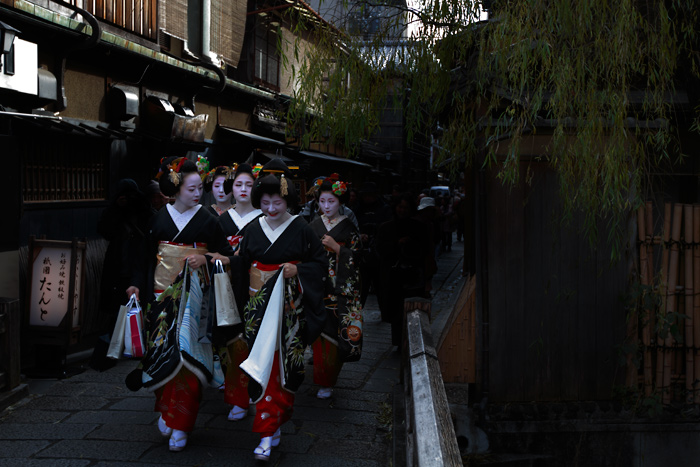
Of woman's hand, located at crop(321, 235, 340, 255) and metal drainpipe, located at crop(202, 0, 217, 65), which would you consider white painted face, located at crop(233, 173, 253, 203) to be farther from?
metal drainpipe, located at crop(202, 0, 217, 65)

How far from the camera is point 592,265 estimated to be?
20.6 feet

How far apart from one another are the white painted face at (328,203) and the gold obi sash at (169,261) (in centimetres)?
182

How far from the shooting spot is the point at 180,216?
573 cm

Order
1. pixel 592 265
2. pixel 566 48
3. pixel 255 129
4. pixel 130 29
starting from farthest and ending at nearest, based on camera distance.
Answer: pixel 255 129 → pixel 130 29 → pixel 592 265 → pixel 566 48

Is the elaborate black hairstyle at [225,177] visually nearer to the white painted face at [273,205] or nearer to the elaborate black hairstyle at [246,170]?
the elaborate black hairstyle at [246,170]

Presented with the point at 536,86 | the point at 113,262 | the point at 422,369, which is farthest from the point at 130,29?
the point at 422,369

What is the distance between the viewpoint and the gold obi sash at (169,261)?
18.4 ft

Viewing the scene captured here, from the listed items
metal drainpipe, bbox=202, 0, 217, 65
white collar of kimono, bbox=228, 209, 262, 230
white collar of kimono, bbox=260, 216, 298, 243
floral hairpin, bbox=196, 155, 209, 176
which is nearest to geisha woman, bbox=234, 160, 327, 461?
white collar of kimono, bbox=260, 216, 298, 243

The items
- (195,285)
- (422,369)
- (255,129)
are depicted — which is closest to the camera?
(422,369)

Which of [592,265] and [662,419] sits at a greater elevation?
[592,265]

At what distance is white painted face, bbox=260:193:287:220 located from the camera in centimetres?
554

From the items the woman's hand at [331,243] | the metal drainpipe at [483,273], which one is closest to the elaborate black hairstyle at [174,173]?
the woman's hand at [331,243]

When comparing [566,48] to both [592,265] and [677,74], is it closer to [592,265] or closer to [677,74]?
[592,265]

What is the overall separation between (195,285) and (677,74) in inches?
196
